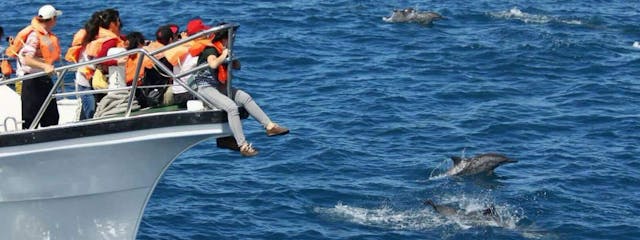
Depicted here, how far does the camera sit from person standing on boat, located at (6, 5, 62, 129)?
55.0 ft

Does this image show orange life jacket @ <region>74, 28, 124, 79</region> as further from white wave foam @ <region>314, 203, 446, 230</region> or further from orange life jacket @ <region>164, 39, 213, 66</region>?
white wave foam @ <region>314, 203, 446, 230</region>

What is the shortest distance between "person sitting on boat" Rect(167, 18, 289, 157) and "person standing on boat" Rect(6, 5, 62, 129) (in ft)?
5.69

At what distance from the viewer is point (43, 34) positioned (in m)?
16.8

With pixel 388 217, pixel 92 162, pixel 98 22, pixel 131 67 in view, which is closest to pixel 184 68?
pixel 131 67

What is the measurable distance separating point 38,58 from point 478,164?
497 inches

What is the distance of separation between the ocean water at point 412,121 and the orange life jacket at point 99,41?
664cm

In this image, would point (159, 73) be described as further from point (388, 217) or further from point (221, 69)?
point (388, 217)

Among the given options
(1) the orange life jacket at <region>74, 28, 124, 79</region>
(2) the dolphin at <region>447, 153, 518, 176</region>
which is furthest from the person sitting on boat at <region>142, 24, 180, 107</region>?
(2) the dolphin at <region>447, 153, 518, 176</region>

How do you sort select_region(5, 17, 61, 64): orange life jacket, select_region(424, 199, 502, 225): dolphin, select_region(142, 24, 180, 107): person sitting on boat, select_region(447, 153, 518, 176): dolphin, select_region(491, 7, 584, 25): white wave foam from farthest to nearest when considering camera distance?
select_region(491, 7, 584, 25): white wave foam, select_region(447, 153, 518, 176): dolphin, select_region(424, 199, 502, 225): dolphin, select_region(142, 24, 180, 107): person sitting on boat, select_region(5, 17, 61, 64): orange life jacket

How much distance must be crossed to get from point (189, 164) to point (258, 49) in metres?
10.8

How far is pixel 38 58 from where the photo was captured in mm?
16969

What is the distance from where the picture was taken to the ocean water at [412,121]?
24.6 meters

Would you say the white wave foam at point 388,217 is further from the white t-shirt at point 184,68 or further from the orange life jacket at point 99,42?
the orange life jacket at point 99,42

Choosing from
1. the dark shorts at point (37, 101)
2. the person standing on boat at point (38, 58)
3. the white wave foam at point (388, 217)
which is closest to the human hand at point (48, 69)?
the person standing on boat at point (38, 58)
